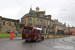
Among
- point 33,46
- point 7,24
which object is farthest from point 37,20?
point 33,46

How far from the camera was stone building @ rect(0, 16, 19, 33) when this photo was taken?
122 feet

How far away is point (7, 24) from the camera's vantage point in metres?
38.9

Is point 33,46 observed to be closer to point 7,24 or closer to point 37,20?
point 7,24

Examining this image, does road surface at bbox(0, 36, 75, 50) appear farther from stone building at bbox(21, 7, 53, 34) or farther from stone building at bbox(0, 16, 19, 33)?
stone building at bbox(21, 7, 53, 34)

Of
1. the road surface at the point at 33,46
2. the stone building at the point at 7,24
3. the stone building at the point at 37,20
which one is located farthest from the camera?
the stone building at the point at 37,20

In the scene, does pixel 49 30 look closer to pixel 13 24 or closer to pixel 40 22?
pixel 40 22

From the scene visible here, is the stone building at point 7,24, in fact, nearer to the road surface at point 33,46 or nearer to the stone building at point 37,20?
the stone building at point 37,20

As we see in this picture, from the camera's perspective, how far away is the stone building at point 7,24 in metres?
37.2

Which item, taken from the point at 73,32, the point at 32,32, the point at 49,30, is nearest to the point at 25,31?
the point at 32,32

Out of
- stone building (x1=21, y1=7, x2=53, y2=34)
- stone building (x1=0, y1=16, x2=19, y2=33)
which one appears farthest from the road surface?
stone building (x1=21, y1=7, x2=53, y2=34)

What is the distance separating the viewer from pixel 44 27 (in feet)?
146

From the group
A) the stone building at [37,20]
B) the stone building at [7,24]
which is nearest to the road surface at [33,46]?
the stone building at [7,24]

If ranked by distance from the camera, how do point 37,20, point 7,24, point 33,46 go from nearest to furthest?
point 33,46
point 7,24
point 37,20

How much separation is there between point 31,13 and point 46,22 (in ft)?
29.5
